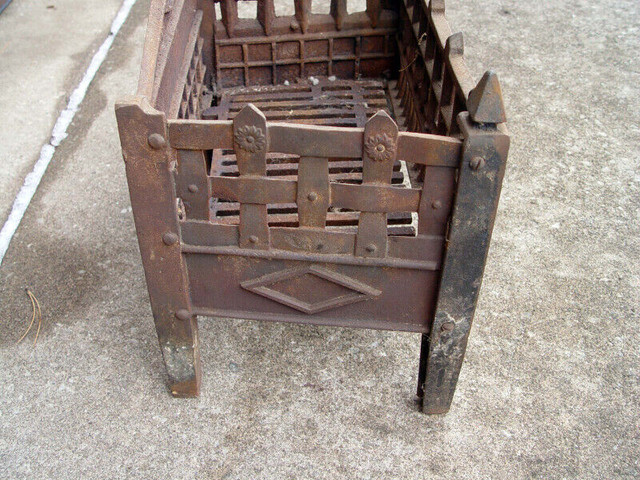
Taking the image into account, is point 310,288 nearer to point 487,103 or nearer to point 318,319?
point 318,319

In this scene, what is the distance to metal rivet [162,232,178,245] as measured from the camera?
2.38 meters

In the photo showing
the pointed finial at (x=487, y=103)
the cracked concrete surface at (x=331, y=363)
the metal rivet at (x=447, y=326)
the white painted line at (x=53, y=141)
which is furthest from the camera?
the white painted line at (x=53, y=141)

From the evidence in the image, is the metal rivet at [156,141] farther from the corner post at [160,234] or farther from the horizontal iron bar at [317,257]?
the horizontal iron bar at [317,257]

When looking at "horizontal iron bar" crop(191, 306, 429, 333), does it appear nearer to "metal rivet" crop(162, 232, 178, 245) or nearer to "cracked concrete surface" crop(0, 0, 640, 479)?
"metal rivet" crop(162, 232, 178, 245)

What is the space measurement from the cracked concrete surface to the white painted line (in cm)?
6

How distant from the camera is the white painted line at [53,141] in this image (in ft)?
12.6

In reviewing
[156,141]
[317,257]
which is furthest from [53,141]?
[317,257]

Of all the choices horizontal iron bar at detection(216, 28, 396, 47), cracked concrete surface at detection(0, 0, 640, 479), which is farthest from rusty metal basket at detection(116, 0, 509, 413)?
horizontal iron bar at detection(216, 28, 396, 47)

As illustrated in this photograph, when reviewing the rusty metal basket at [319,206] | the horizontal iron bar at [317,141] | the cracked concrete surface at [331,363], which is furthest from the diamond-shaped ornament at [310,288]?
the cracked concrete surface at [331,363]

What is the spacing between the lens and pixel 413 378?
3.06m

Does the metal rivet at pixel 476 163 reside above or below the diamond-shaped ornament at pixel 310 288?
above

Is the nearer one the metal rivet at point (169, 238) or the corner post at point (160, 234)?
the corner post at point (160, 234)

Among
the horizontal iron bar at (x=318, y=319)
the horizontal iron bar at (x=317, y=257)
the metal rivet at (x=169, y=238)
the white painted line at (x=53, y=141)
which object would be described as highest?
the metal rivet at (x=169, y=238)

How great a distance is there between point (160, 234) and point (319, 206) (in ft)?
1.83
